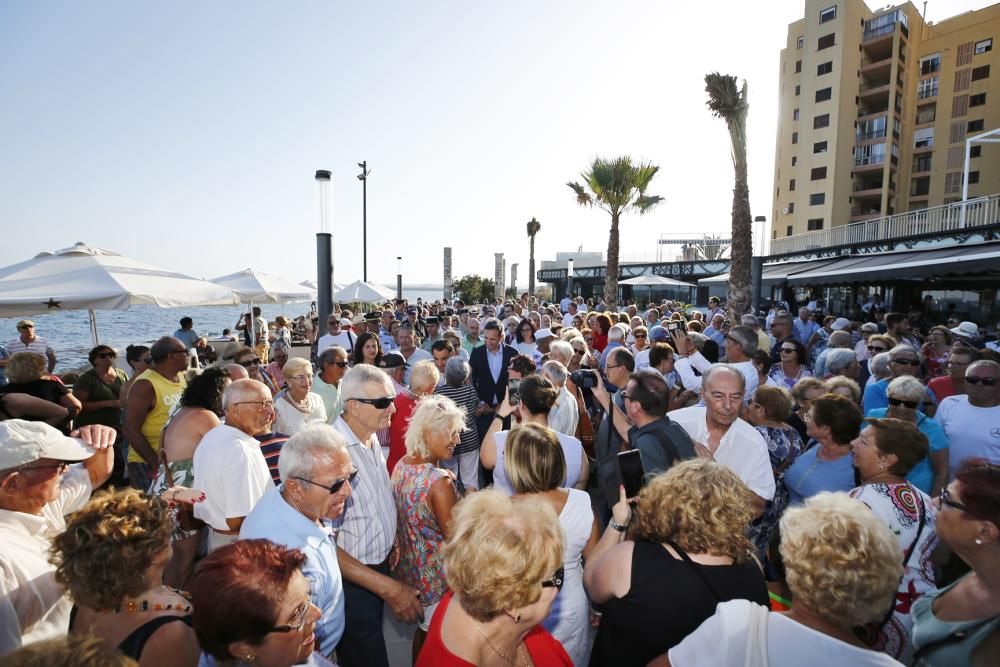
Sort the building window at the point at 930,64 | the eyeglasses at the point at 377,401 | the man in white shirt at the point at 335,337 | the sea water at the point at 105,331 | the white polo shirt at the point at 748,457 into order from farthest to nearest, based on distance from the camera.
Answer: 1. the building window at the point at 930,64
2. the sea water at the point at 105,331
3. the man in white shirt at the point at 335,337
4. the white polo shirt at the point at 748,457
5. the eyeglasses at the point at 377,401

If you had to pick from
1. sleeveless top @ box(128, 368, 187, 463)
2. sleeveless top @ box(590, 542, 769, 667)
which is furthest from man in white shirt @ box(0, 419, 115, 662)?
sleeveless top @ box(590, 542, 769, 667)

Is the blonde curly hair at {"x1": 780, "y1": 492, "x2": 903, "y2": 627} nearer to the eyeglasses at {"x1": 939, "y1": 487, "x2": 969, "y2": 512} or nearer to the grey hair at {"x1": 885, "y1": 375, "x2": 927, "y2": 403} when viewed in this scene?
the eyeglasses at {"x1": 939, "y1": 487, "x2": 969, "y2": 512}

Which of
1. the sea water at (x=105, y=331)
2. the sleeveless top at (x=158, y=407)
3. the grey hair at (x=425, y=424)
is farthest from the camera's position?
the sea water at (x=105, y=331)

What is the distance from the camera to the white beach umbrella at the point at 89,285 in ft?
19.6

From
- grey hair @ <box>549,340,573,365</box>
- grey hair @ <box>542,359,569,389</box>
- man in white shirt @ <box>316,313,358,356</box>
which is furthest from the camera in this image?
man in white shirt @ <box>316,313,358,356</box>

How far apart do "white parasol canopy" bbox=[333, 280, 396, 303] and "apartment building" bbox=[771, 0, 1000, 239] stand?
117 feet

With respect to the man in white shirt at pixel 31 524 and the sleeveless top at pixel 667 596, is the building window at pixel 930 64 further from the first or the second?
the man in white shirt at pixel 31 524

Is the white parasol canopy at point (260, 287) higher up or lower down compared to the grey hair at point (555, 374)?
higher up

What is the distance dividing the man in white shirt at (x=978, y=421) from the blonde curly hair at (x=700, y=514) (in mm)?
2866

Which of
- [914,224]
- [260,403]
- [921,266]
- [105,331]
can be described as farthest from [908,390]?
[105,331]

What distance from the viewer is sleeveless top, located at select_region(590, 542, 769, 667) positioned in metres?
1.85

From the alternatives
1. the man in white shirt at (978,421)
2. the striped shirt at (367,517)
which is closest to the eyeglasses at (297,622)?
the striped shirt at (367,517)

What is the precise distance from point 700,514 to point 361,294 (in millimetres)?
13497

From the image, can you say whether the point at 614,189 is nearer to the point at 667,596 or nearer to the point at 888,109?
the point at 667,596
